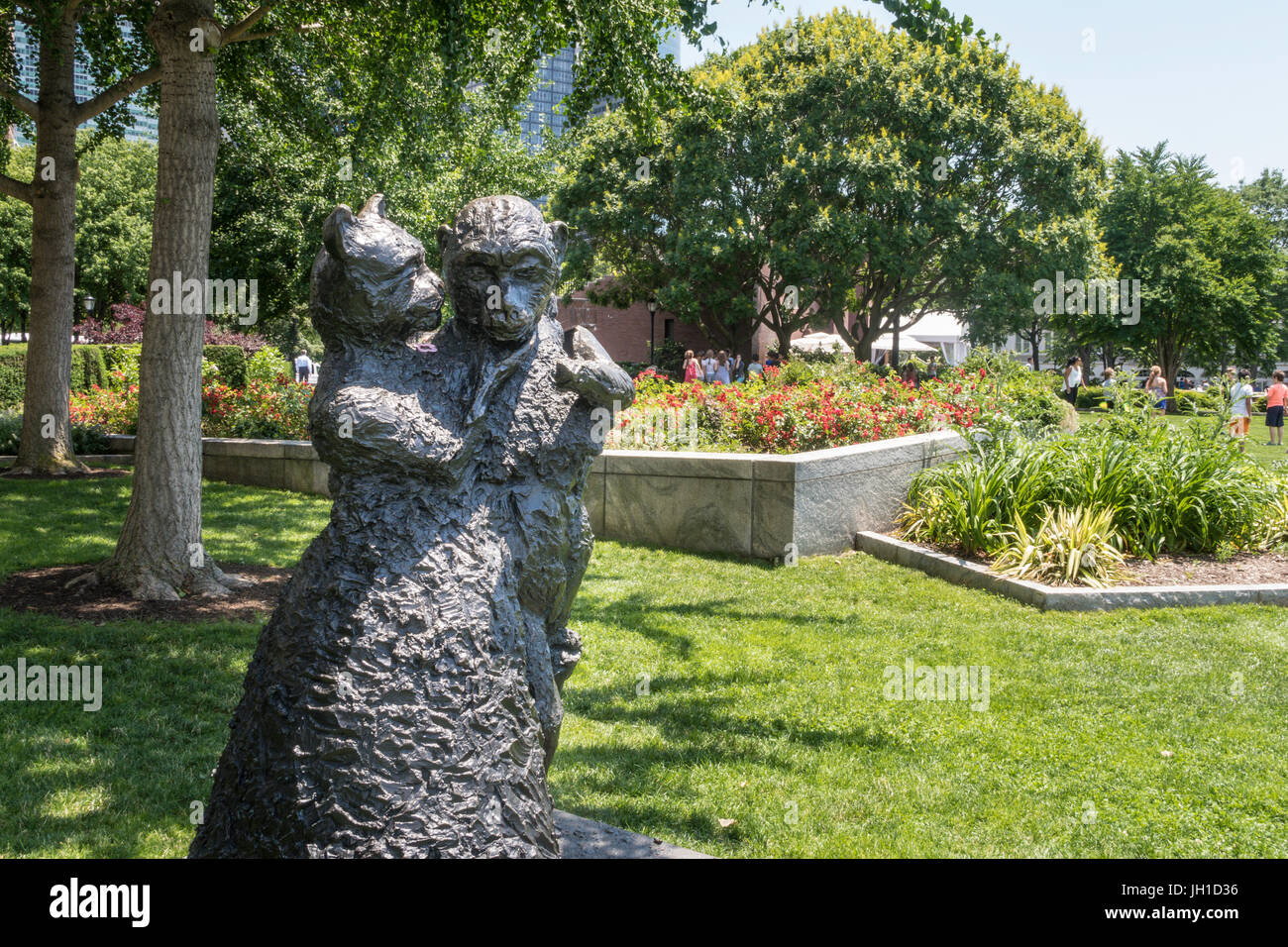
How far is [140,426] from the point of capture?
7191mm

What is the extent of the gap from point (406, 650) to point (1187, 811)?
12.5 ft

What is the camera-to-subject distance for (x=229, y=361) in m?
21.5

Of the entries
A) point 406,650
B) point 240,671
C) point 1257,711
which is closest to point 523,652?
point 406,650

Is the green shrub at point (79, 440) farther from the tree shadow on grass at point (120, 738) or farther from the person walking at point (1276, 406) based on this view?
the person walking at point (1276, 406)

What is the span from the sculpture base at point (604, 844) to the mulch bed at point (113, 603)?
416 cm

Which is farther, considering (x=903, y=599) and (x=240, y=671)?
(x=903, y=599)

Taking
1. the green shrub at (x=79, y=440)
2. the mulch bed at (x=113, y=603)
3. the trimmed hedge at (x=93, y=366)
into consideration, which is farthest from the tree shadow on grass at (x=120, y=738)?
the trimmed hedge at (x=93, y=366)

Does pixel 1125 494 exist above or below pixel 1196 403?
below

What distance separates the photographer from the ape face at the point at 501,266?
8.27 ft

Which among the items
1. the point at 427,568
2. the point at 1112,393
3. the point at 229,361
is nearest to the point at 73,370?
the point at 229,361

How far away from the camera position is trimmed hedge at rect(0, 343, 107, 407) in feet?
75.6

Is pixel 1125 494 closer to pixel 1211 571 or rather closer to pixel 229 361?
pixel 1211 571

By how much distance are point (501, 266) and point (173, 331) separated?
18.3 feet
